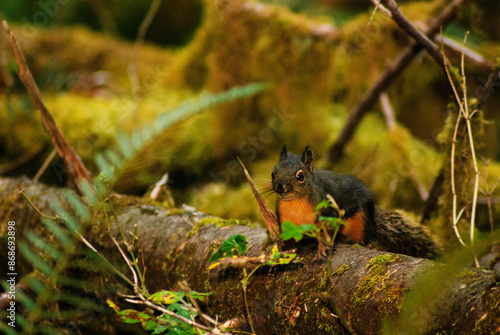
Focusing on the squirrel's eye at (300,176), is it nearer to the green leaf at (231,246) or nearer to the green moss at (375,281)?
the green leaf at (231,246)

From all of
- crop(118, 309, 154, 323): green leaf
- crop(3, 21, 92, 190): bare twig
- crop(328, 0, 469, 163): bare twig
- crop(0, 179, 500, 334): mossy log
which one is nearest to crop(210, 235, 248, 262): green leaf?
crop(0, 179, 500, 334): mossy log

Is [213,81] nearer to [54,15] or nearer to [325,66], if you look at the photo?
[325,66]

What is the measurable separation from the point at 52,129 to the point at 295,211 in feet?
4.34

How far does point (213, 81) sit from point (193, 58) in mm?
1053

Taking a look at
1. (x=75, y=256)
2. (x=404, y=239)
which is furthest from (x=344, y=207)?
(x=75, y=256)

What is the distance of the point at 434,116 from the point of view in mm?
5547

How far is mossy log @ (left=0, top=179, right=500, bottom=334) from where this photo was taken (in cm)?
120

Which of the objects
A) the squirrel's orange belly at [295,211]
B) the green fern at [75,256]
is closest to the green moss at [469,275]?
the squirrel's orange belly at [295,211]

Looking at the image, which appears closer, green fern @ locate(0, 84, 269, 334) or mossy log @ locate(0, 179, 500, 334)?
mossy log @ locate(0, 179, 500, 334)

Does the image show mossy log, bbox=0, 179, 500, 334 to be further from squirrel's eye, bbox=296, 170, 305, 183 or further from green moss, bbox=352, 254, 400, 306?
squirrel's eye, bbox=296, 170, 305, 183

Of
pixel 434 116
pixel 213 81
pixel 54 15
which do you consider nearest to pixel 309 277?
pixel 213 81

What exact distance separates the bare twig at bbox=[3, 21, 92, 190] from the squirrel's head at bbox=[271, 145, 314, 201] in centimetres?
104

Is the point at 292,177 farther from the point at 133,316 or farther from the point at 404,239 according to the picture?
the point at 133,316

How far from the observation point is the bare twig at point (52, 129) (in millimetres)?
2213
